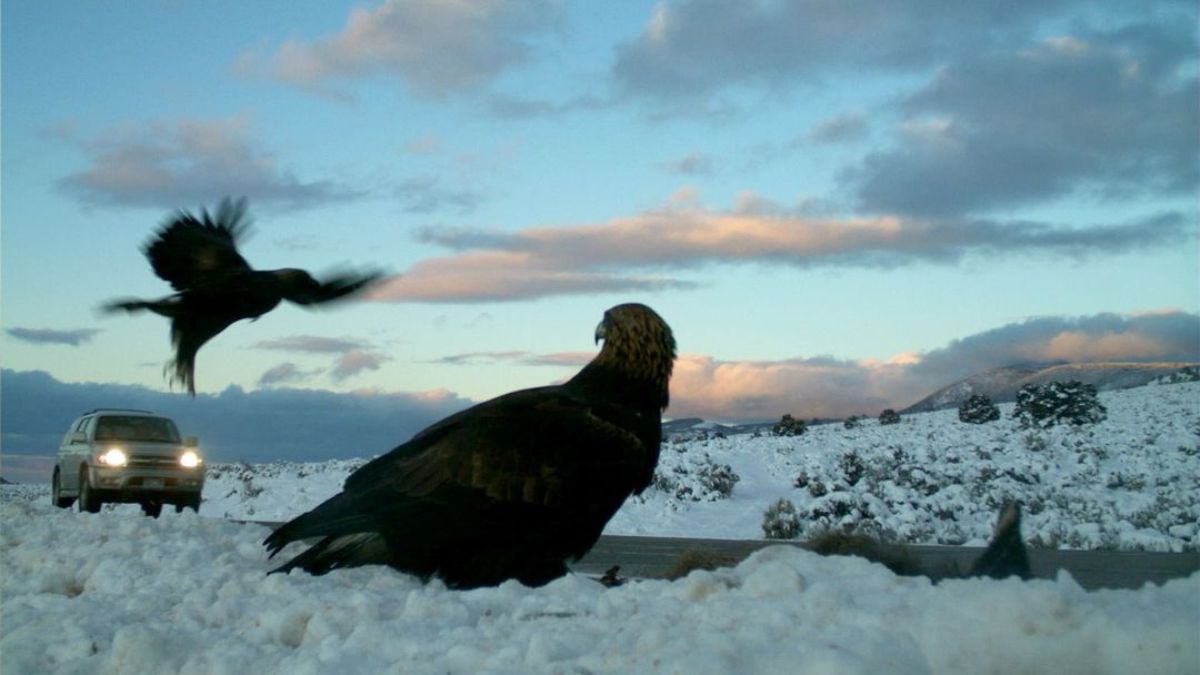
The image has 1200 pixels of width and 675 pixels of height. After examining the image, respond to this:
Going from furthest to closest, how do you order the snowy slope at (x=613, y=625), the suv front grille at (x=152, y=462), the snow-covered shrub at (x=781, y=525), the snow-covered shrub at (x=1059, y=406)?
1. the snow-covered shrub at (x=1059, y=406)
2. the suv front grille at (x=152, y=462)
3. the snow-covered shrub at (x=781, y=525)
4. the snowy slope at (x=613, y=625)

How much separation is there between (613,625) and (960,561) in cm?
197

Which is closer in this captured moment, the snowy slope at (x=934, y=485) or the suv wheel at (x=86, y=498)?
the snowy slope at (x=934, y=485)

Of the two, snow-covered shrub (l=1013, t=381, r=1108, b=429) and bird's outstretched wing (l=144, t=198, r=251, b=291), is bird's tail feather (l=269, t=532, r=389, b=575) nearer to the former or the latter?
bird's outstretched wing (l=144, t=198, r=251, b=291)

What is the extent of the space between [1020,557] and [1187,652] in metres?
1.38

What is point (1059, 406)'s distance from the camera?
3634 cm

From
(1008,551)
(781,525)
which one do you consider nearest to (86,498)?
(781,525)

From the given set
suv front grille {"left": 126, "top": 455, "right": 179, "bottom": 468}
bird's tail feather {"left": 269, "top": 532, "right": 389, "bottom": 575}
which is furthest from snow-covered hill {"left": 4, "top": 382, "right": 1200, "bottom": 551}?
bird's tail feather {"left": 269, "top": 532, "right": 389, "bottom": 575}

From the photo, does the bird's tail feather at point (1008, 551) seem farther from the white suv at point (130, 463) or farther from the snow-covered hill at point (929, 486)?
the white suv at point (130, 463)

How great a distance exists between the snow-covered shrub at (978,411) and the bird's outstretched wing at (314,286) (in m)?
35.3

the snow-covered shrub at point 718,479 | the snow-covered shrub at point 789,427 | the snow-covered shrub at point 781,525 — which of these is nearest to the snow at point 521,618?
the snow-covered shrub at point 781,525

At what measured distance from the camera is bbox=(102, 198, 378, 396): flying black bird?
23.9 ft

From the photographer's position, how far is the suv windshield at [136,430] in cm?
2256

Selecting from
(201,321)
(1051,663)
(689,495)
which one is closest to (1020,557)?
(1051,663)

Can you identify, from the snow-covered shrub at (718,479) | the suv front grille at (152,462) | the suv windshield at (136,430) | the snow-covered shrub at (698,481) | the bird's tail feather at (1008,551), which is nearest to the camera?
the bird's tail feather at (1008,551)
